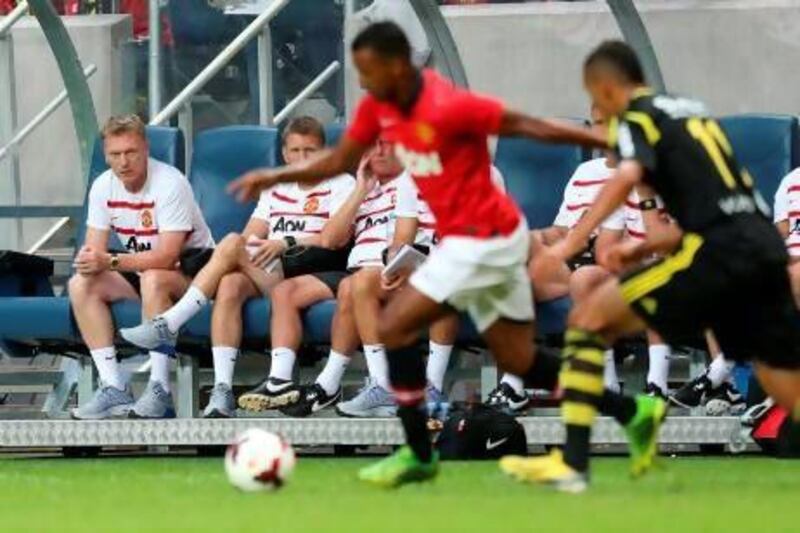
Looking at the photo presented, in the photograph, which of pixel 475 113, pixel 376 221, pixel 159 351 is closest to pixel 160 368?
pixel 159 351

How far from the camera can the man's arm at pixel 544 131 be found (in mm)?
10430

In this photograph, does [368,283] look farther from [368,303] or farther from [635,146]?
[635,146]

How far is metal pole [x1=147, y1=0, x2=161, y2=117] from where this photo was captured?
17250mm

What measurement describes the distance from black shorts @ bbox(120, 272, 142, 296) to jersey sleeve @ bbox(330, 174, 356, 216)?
123 centimetres

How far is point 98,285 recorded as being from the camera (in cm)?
1548

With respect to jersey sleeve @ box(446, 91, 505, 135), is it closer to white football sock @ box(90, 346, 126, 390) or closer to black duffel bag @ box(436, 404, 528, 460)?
black duffel bag @ box(436, 404, 528, 460)

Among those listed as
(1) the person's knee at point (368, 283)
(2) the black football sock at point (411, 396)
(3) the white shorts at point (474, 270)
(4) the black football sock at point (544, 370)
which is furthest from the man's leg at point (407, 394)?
(1) the person's knee at point (368, 283)

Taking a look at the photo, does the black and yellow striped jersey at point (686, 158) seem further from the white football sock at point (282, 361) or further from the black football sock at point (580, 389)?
the white football sock at point (282, 361)

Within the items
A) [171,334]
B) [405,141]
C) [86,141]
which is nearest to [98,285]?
[171,334]

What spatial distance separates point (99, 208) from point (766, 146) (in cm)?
400

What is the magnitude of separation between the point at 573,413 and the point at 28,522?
225 cm

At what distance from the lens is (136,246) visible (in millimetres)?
15719

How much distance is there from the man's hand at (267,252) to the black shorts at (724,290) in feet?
16.4

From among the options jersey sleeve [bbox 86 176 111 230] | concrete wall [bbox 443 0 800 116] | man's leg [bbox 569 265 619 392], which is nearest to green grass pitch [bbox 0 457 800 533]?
man's leg [bbox 569 265 619 392]
